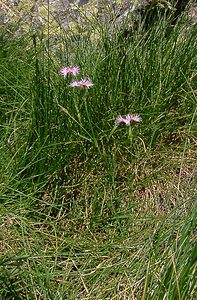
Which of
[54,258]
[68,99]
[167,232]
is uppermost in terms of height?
[68,99]

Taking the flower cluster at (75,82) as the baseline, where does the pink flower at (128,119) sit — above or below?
below

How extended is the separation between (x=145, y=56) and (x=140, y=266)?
1.12 m

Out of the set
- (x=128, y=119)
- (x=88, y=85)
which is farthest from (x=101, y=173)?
(x=88, y=85)

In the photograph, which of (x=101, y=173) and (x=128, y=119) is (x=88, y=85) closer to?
(x=128, y=119)

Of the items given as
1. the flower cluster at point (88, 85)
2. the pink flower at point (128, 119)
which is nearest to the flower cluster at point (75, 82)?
the flower cluster at point (88, 85)

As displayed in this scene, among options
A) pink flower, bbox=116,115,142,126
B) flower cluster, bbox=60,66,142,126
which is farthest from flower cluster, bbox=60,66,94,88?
pink flower, bbox=116,115,142,126

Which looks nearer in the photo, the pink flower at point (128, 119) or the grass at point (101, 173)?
the grass at point (101, 173)

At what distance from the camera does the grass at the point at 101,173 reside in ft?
6.85

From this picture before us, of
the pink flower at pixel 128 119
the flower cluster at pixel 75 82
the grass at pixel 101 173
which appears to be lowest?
the grass at pixel 101 173

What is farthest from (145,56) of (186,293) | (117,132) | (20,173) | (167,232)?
(186,293)

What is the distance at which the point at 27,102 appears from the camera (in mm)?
2754

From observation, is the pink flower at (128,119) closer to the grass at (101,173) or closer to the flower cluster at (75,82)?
the grass at (101,173)

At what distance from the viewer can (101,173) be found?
2490 millimetres

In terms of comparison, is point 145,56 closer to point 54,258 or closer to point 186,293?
point 54,258
